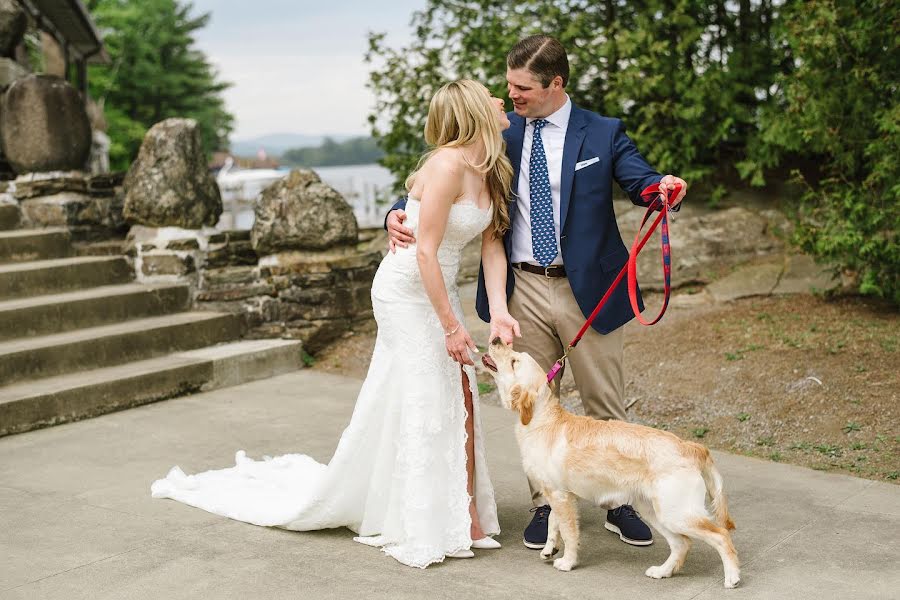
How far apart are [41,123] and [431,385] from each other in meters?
5.45

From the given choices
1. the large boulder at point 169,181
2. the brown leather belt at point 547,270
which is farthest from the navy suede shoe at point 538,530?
the large boulder at point 169,181

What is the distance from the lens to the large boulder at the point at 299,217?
7727 mm

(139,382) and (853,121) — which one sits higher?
(853,121)

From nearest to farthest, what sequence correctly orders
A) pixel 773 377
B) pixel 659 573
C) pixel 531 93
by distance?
pixel 659 573 < pixel 531 93 < pixel 773 377

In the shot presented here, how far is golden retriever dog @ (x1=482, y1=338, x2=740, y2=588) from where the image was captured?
11.5 ft

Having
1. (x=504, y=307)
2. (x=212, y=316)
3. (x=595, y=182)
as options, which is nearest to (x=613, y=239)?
(x=595, y=182)

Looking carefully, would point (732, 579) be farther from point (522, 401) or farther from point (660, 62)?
point (660, 62)

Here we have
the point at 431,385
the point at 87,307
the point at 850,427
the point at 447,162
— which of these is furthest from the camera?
the point at 87,307

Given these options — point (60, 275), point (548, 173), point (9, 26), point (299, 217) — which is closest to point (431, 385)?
point (548, 173)

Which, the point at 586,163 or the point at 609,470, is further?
the point at 586,163

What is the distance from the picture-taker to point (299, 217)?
772cm

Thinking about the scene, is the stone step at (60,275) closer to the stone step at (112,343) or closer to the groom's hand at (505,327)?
the stone step at (112,343)

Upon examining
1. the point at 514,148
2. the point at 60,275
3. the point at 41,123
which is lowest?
the point at 60,275

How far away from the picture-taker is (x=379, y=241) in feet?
35.4
